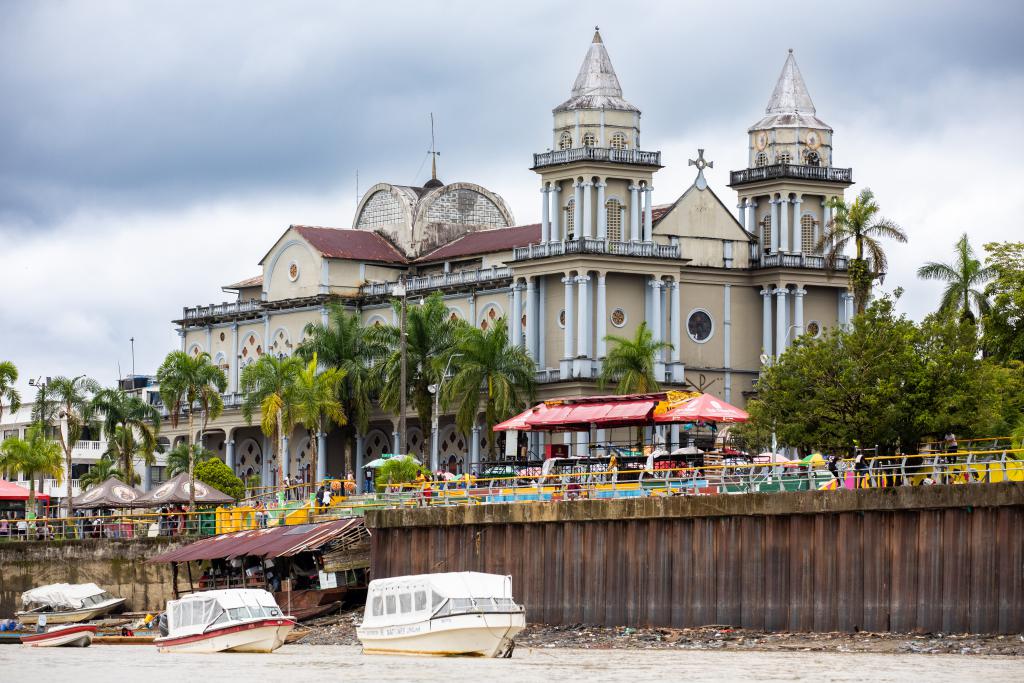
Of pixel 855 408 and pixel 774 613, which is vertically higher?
pixel 855 408

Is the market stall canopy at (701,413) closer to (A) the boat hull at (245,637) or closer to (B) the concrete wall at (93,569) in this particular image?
(A) the boat hull at (245,637)

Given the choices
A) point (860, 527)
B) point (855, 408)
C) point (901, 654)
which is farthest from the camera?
point (855, 408)

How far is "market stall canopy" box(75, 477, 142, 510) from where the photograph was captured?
84.4 m

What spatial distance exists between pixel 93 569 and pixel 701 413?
1040 inches

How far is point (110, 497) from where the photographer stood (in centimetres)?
8481

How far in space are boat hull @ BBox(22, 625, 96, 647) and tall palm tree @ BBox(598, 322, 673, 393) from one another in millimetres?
34814

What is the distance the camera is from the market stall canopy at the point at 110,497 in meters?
84.4

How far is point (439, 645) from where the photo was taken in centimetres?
5153

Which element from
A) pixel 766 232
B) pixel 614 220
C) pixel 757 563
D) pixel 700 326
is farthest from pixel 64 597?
pixel 766 232

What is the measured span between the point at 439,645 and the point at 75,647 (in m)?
15.3

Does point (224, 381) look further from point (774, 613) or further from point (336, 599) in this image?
point (774, 613)

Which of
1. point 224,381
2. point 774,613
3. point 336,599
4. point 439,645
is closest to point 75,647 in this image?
point 336,599

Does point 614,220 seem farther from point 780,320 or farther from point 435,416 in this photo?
point 435,416

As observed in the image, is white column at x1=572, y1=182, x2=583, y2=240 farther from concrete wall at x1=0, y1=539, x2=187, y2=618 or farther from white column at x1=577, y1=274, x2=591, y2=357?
concrete wall at x1=0, y1=539, x2=187, y2=618
